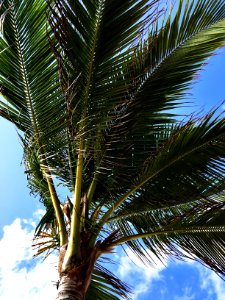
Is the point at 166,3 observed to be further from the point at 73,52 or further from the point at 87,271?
the point at 87,271

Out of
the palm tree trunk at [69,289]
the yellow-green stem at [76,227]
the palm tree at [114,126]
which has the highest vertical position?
the palm tree at [114,126]

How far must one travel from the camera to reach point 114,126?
13.4 ft

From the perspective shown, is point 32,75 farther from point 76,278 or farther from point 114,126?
point 76,278

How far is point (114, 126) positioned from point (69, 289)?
152 cm

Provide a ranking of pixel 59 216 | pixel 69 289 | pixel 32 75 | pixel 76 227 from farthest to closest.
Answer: pixel 59 216
pixel 32 75
pixel 76 227
pixel 69 289

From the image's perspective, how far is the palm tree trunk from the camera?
3.43 m

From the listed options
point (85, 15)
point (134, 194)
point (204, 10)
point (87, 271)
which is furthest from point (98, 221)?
point (204, 10)

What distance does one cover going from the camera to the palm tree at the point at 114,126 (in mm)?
3811

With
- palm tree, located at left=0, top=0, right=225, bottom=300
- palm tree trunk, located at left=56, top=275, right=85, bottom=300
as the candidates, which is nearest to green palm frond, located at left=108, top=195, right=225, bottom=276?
palm tree, located at left=0, top=0, right=225, bottom=300

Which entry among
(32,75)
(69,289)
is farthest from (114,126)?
(69,289)

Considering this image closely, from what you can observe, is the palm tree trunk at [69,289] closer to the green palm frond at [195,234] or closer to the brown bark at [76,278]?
the brown bark at [76,278]

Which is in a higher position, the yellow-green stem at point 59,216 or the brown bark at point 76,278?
the yellow-green stem at point 59,216

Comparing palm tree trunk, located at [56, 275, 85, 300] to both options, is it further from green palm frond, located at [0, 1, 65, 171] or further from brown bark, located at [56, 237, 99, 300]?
green palm frond, located at [0, 1, 65, 171]

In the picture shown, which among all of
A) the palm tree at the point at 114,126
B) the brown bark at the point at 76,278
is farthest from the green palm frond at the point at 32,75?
the brown bark at the point at 76,278
